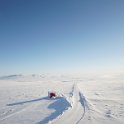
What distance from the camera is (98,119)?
14.9 metres

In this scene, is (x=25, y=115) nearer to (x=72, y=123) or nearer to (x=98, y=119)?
(x=72, y=123)

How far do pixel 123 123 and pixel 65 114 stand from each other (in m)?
5.20

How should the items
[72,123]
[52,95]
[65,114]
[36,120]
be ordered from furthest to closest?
[52,95] → [65,114] → [36,120] → [72,123]

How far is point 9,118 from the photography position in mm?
15516

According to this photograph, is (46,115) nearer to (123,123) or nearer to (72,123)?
(72,123)

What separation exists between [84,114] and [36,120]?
467 centimetres

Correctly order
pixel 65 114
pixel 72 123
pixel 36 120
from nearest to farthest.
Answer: pixel 72 123, pixel 36 120, pixel 65 114

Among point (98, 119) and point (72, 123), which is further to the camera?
point (98, 119)

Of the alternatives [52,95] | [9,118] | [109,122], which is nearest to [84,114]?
[109,122]

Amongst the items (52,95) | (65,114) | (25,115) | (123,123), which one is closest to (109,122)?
(123,123)

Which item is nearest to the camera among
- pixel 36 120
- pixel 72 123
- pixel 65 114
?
pixel 72 123

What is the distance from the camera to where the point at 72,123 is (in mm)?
13477

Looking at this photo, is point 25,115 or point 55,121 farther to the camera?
point 25,115

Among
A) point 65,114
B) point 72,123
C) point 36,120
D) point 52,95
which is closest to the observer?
point 72,123
